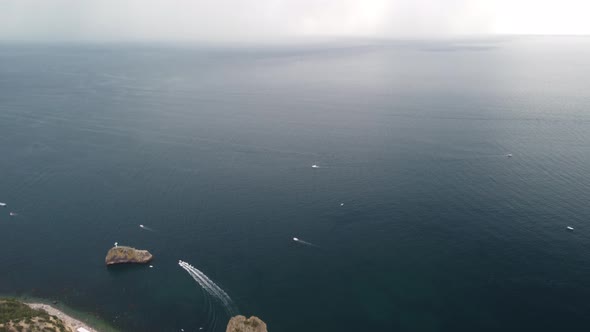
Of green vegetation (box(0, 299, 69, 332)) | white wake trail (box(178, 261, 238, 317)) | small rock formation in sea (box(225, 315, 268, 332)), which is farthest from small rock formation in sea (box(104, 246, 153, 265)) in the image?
small rock formation in sea (box(225, 315, 268, 332))

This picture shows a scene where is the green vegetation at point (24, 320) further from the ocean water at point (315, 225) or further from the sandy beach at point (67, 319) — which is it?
the ocean water at point (315, 225)

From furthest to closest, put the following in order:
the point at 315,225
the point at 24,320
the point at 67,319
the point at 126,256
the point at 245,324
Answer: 1. the point at 315,225
2. the point at 126,256
3. the point at 67,319
4. the point at 245,324
5. the point at 24,320

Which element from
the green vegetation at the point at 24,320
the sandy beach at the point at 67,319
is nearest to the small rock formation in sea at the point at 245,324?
the sandy beach at the point at 67,319

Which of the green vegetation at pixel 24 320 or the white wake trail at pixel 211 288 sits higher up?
the white wake trail at pixel 211 288

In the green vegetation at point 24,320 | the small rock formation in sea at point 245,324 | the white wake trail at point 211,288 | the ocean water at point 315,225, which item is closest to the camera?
the green vegetation at point 24,320

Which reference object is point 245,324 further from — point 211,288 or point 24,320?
point 24,320

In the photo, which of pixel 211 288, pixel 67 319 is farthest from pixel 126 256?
A: pixel 211 288

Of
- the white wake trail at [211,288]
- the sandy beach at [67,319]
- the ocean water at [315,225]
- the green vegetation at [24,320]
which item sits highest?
the ocean water at [315,225]

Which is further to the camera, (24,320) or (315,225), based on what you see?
(315,225)

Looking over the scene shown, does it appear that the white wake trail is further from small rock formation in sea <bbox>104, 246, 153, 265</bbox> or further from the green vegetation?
the green vegetation
